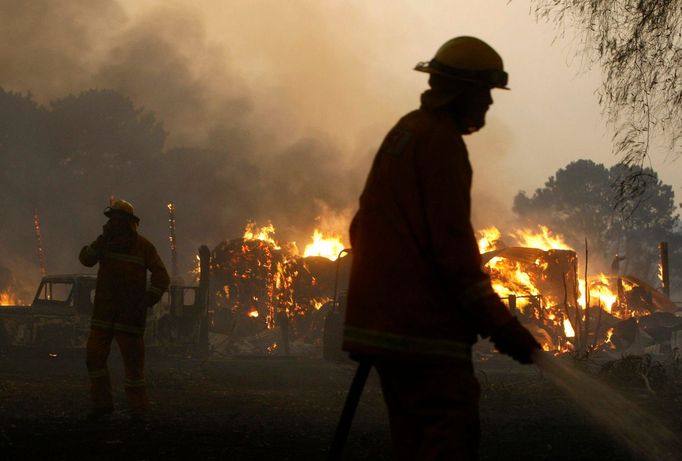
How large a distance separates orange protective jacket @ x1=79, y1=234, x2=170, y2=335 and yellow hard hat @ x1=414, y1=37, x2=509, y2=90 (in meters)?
5.70

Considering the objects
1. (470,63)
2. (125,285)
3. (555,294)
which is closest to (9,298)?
(555,294)

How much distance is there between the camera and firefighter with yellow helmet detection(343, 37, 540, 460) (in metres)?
3.00

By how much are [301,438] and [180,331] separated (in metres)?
11.9

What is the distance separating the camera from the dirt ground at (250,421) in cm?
666

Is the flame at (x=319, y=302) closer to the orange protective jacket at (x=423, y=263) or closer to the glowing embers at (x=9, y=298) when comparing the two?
the glowing embers at (x=9, y=298)

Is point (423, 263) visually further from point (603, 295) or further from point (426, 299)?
point (603, 295)

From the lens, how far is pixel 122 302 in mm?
8453

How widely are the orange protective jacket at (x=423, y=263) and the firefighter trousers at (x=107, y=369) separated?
5615mm

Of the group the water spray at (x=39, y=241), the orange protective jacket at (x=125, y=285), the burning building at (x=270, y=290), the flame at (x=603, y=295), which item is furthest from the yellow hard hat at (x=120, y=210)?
the water spray at (x=39, y=241)

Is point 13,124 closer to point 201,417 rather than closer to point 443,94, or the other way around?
point 201,417

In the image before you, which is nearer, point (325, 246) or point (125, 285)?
point (125, 285)

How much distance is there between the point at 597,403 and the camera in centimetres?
373

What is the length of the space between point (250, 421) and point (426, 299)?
5.69 meters

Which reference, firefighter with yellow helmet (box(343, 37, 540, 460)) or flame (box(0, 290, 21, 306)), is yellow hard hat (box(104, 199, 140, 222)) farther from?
flame (box(0, 290, 21, 306))
